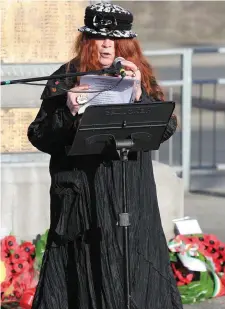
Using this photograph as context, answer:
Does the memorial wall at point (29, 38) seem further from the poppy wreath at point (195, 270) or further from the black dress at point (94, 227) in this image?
the black dress at point (94, 227)

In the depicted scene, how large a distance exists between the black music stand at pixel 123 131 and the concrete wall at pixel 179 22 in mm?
18562

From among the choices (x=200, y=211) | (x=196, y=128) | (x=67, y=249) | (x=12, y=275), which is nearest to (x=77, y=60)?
(x=67, y=249)

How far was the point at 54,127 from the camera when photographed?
3803mm

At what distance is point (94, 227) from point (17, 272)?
187cm

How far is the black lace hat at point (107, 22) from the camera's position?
3.84m

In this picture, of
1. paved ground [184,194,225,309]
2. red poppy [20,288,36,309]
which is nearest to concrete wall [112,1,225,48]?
paved ground [184,194,225,309]

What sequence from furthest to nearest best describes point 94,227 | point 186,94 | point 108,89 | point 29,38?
point 186,94, point 29,38, point 94,227, point 108,89

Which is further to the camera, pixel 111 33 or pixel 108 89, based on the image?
pixel 111 33

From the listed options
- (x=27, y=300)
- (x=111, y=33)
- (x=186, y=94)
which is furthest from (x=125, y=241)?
(x=186, y=94)

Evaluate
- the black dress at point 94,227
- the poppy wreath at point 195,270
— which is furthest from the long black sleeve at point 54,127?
the poppy wreath at point 195,270

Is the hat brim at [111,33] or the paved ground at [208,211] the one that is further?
the paved ground at [208,211]

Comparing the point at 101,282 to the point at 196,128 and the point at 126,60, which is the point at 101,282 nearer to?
the point at 126,60

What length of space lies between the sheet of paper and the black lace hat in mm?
328

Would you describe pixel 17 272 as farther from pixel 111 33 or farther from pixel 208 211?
pixel 208 211
